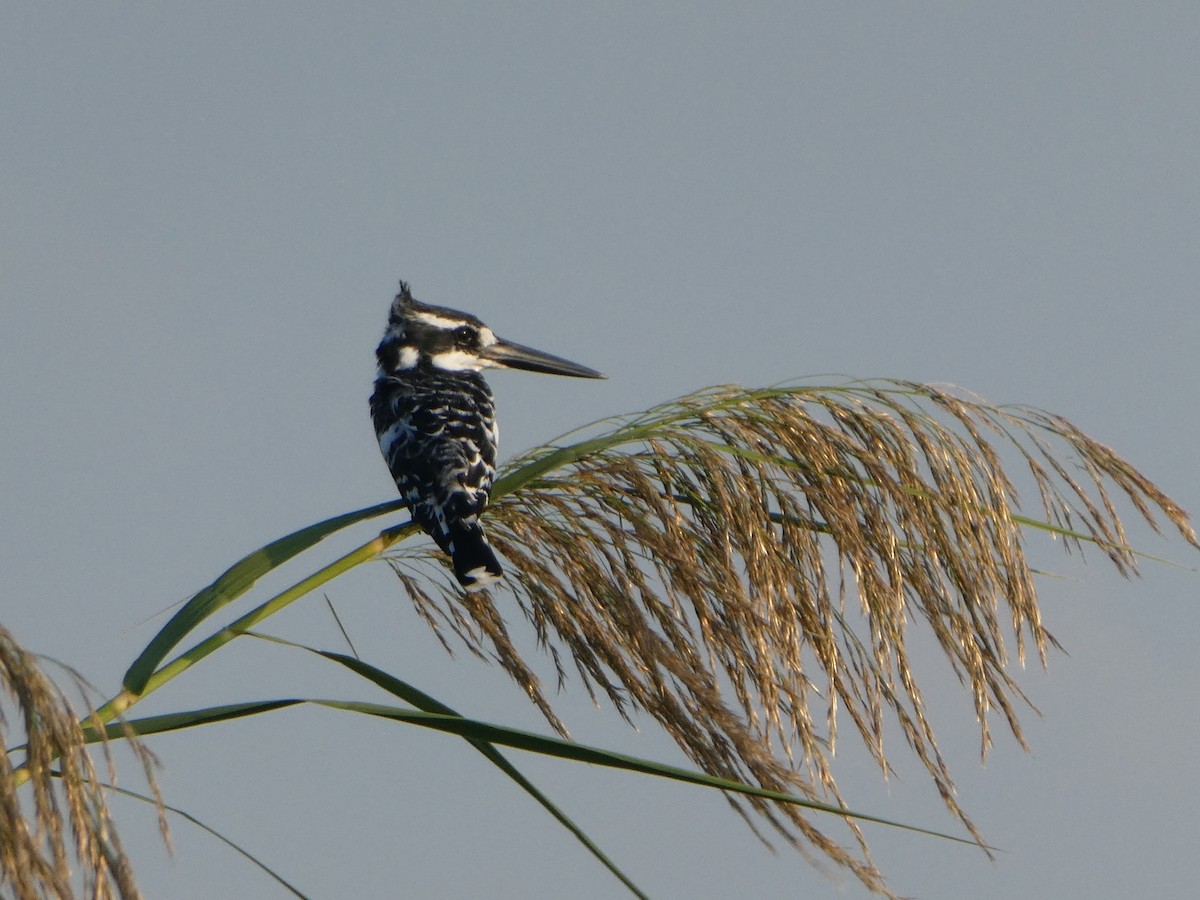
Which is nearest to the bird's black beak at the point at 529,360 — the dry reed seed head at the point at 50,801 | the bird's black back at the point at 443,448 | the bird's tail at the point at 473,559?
the bird's black back at the point at 443,448

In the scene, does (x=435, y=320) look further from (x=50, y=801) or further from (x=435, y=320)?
(x=50, y=801)

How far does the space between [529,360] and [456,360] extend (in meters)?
0.33

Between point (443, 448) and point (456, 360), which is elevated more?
point (456, 360)

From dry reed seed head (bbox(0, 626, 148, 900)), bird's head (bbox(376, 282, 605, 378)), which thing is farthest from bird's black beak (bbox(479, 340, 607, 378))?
dry reed seed head (bbox(0, 626, 148, 900))

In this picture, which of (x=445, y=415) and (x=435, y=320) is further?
(x=435, y=320)

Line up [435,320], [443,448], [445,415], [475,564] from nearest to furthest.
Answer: [475,564] < [443,448] < [445,415] < [435,320]

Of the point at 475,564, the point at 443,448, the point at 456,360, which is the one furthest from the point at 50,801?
the point at 456,360

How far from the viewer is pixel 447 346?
619cm

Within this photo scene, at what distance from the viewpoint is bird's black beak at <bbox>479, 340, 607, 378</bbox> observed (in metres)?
6.32

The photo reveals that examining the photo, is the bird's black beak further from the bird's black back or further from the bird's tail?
the bird's tail

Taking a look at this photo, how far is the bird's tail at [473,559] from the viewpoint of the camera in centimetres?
309

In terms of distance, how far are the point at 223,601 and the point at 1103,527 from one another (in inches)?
70.2

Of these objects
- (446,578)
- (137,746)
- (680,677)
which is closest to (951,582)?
(680,677)

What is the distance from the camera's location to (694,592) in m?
2.89
